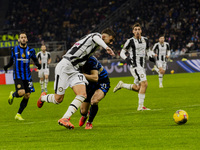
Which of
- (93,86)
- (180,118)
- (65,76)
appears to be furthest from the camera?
(93,86)

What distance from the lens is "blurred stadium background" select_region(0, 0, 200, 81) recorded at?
3497 cm

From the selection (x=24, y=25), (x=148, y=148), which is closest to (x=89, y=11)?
(x=24, y=25)

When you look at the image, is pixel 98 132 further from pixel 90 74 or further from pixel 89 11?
pixel 89 11

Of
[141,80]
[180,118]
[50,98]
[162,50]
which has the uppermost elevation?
[162,50]

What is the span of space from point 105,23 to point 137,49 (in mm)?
30133

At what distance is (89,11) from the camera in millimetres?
46406

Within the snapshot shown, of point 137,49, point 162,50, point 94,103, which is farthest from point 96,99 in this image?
point 162,50

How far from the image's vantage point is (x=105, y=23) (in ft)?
143

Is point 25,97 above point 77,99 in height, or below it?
below

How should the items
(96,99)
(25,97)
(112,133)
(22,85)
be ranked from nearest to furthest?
(112,133) → (96,99) → (22,85) → (25,97)

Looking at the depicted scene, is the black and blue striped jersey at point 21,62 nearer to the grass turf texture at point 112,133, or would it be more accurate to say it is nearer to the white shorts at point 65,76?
the grass turf texture at point 112,133

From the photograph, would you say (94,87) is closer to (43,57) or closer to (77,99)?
(77,99)

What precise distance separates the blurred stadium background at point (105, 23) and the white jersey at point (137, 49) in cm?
1936

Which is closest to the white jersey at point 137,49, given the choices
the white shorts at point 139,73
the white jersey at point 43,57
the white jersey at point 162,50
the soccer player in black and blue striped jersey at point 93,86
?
the white shorts at point 139,73
